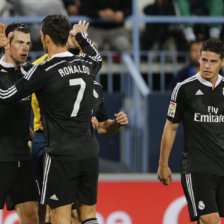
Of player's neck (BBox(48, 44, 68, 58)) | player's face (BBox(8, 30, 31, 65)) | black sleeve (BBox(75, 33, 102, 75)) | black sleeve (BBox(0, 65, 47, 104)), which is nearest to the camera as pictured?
black sleeve (BBox(0, 65, 47, 104))

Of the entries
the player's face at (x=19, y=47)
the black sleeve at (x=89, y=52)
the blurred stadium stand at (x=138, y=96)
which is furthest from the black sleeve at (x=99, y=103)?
the blurred stadium stand at (x=138, y=96)

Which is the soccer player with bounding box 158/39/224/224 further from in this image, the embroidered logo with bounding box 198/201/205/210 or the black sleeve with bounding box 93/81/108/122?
the black sleeve with bounding box 93/81/108/122

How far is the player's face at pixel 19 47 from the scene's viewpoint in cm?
677

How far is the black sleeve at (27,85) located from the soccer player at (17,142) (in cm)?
43

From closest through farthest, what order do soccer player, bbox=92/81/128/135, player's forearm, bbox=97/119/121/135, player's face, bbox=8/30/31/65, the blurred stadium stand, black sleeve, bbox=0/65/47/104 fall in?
black sleeve, bbox=0/65/47/104 → player's face, bbox=8/30/31/65 → soccer player, bbox=92/81/128/135 → player's forearm, bbox=97/119/121/135 → the blurred stadium stand

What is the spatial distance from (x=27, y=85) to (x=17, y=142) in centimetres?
80

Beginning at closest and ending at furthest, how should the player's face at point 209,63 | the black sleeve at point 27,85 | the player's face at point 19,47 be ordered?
1. the black sleeve at point 27,85
2. the player's face at point 19,47
3. the player's face at point 209,63

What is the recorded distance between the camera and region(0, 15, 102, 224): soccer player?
624cm

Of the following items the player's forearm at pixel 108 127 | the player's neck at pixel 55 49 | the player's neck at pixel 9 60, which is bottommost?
the player's forearm at pixel 108 127

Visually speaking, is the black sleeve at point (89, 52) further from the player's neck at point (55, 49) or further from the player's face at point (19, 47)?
the player's face at point (19, 47)

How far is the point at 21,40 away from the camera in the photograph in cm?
679

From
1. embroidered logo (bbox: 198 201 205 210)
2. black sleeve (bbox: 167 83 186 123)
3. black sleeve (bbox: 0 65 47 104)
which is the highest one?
black sleeve (bbox: 0 65 47 104)

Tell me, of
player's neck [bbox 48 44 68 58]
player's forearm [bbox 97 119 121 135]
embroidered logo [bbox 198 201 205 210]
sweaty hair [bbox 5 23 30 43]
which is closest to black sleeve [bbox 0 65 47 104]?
→ player's neck [bbox 48 44 68 58]

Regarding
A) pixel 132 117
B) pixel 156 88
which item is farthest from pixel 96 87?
pixel 156 88
